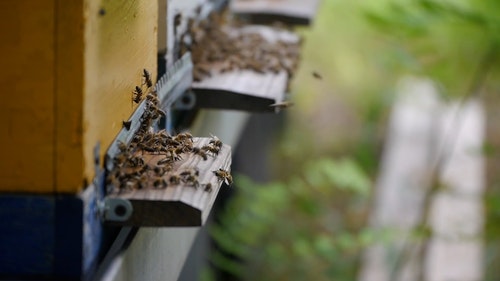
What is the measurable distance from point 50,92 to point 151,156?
561 mm

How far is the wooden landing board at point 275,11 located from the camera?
5.82 m

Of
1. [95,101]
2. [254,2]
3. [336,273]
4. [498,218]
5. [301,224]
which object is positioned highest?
[95,101]

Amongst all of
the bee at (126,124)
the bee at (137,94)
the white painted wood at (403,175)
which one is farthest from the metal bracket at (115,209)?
the white painted wood at (403,175)

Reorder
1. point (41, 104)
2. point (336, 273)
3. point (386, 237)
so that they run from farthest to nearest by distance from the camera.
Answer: point (336, 273) < point (386, 237) < point (41, 104)

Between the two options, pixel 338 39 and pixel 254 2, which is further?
pixel 338 39

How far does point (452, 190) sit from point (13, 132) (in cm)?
567

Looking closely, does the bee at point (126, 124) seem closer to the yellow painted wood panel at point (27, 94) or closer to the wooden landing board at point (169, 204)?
the wooden landing board at point (169, 204)

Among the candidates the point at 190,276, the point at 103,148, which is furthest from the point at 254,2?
the point at 103,148

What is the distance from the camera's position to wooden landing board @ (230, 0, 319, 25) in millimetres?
5816

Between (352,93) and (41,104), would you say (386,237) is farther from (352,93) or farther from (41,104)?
(352,93)

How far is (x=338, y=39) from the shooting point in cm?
1097

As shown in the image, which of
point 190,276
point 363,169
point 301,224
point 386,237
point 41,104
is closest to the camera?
point 41,104

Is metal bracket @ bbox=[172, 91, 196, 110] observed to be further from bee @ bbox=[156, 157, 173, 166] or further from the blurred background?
the blurred background

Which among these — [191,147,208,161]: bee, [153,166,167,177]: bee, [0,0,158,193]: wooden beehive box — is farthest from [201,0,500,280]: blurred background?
[0,0,158,193]: wooden beehive box
